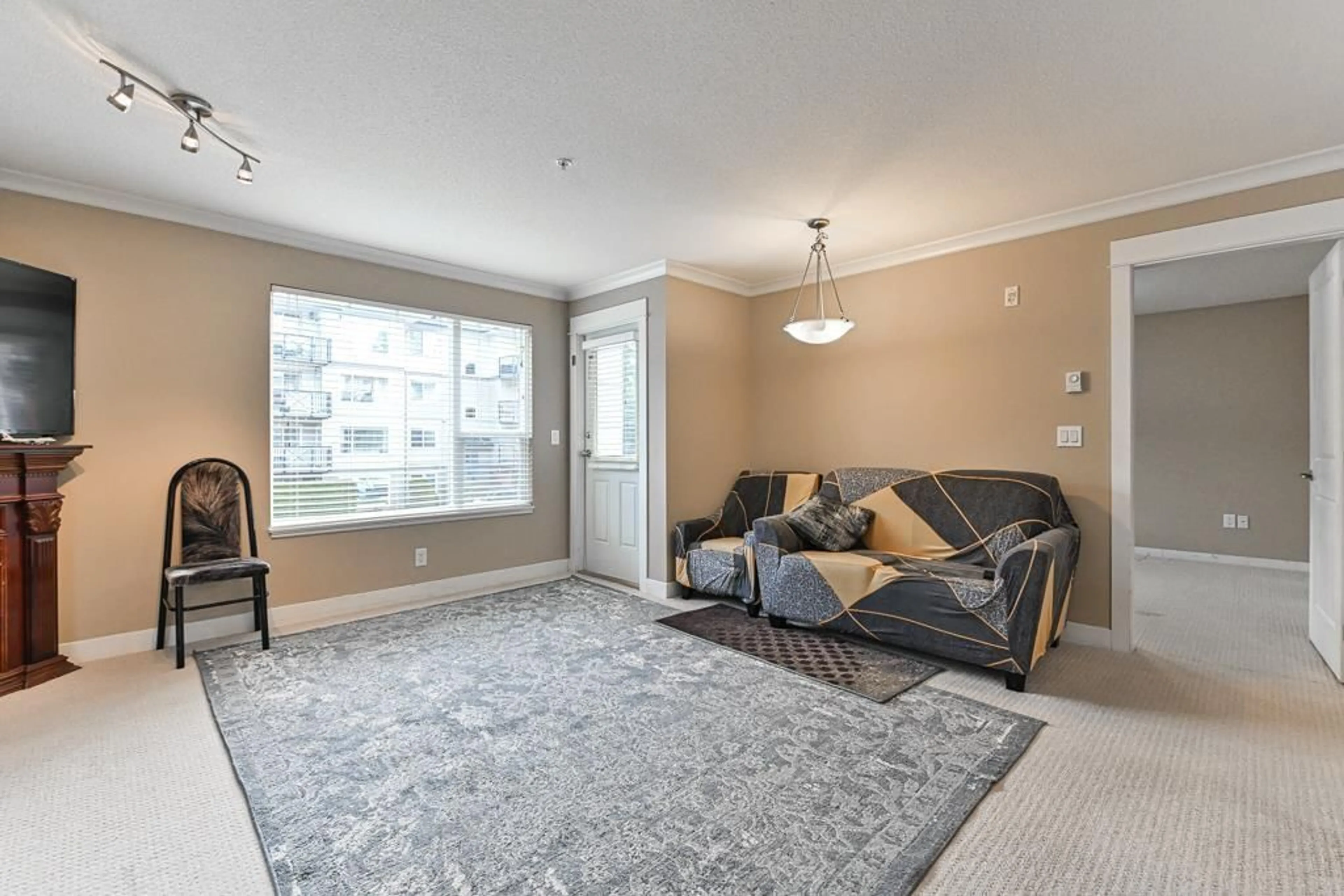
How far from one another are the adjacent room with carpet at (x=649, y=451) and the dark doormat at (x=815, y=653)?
3 cm

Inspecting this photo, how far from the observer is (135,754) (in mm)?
2180

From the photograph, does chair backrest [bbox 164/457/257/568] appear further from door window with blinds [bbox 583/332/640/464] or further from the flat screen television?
door window with blinds [bbox 583/332/640/464]

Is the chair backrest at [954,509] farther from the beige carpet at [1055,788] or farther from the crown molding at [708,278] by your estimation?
the crown molding at [708,278]

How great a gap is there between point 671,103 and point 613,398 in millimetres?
2822

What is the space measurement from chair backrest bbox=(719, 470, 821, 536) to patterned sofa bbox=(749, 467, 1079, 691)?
21cm

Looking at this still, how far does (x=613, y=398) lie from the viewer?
4.95 metres

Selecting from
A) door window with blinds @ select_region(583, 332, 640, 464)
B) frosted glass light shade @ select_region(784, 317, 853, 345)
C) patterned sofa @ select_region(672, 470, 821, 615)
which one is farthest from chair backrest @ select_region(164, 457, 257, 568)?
frosted glass light shade @ select_region(784, 317, 853, 345)

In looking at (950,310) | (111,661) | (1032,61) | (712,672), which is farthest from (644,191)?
(111,661)

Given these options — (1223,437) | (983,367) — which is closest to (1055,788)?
(983,367)

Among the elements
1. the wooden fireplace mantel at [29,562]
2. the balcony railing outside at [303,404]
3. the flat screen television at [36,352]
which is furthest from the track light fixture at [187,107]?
the wooden fireplace mantel at [29,562]

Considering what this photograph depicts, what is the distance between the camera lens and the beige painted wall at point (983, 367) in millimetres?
3369

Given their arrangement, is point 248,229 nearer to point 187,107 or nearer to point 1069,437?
point 187,107

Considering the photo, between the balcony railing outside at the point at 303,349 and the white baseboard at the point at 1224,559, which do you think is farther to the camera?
the white baseboard at the point at 1224,559

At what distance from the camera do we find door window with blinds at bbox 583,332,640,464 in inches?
188
